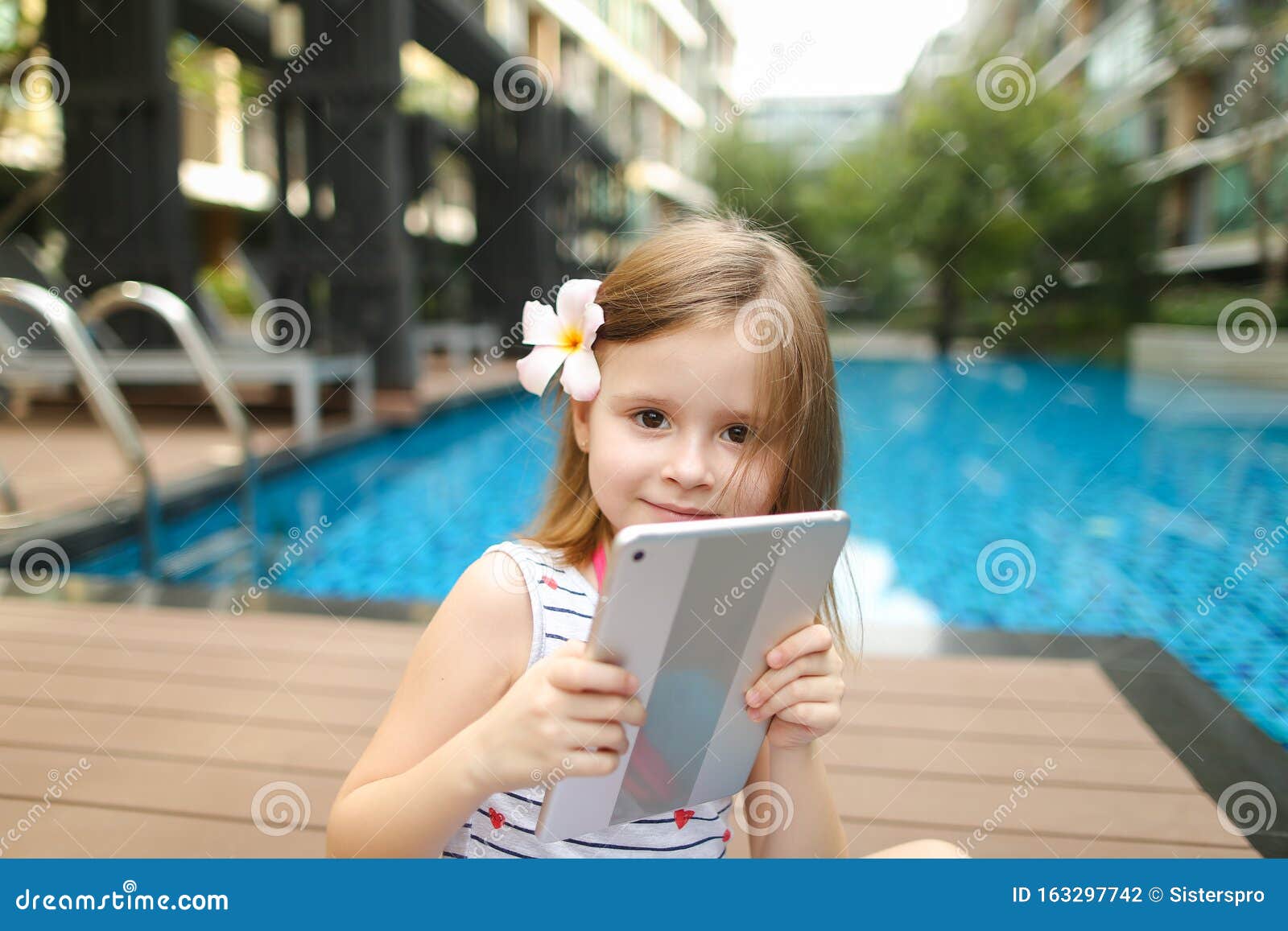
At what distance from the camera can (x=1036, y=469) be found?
597 cm

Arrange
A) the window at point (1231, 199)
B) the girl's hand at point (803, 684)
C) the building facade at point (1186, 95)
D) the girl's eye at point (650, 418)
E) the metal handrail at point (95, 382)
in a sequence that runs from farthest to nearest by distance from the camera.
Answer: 1. the window at point (1231, 199)
2. the building facade at point (1186, 95)
3. the metal handrail at point (95, 382)
4. the girl's eye at point (650, 418)
5. the girl's hand at point (803, 684)

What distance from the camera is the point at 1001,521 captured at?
15.6 feet

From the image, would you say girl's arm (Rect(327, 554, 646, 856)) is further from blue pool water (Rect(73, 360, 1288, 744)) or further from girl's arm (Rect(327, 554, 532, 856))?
blue pool water (Rect(73, 360, 1288, 744))

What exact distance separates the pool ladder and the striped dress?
2.28 m

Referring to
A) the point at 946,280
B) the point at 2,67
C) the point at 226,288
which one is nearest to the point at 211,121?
the point at 226,288

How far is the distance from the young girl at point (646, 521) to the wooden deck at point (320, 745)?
53cm

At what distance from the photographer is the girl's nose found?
0.77 metres

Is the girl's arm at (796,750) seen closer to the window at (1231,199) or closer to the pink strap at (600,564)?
the pink strap at (600,564)

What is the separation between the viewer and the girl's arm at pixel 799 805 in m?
0.82

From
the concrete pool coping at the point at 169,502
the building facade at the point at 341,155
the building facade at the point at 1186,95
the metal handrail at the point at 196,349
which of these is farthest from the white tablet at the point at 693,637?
the building facade at the point at 1186,95

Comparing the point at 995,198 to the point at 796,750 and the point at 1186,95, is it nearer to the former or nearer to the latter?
the point at 1186,95

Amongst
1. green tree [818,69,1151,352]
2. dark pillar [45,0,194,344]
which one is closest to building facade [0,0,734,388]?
dark pillar [45,0,194,344]

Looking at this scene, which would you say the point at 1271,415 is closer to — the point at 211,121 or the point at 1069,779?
the point at 1069,779

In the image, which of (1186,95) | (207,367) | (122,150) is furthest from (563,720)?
(1186,95)
